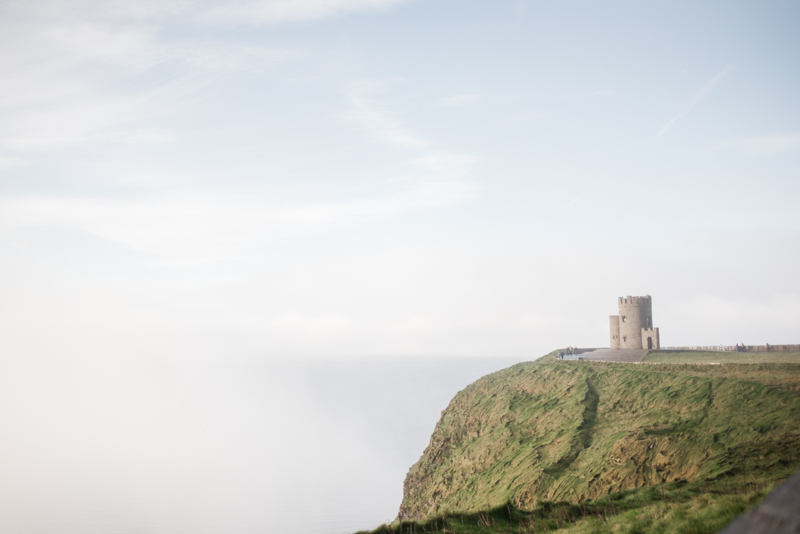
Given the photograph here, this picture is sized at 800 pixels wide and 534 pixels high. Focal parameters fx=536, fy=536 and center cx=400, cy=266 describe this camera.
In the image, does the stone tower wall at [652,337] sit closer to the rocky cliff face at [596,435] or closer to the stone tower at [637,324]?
the stone tower at [637,324]

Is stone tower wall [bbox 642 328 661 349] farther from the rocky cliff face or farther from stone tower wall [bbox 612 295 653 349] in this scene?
the rocky cliff face

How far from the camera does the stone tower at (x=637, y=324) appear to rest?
7300 cm

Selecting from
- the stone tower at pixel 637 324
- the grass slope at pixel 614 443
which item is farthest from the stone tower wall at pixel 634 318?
the grass slope at pixel 614 443

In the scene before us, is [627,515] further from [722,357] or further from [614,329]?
[614,329]

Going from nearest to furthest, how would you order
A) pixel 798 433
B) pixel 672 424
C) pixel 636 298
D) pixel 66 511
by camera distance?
pixel 798 433, pixel 672 424, pixel 636 298, pixel 66 511

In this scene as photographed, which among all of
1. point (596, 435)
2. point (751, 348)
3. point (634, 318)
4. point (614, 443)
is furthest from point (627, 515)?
point (634, 318)

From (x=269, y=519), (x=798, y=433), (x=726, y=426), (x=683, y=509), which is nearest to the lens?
(x=683, y=509)

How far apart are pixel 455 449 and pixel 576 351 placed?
2867cm

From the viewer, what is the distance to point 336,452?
7584 inches

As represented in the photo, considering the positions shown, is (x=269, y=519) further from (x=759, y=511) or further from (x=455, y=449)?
(x=759, y=511)

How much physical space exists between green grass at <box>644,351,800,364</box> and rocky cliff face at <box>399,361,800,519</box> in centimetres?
711

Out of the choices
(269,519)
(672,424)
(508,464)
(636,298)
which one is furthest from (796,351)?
(269,519)

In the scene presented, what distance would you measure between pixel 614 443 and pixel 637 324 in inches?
1605

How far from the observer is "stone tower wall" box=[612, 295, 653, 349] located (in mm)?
73812
